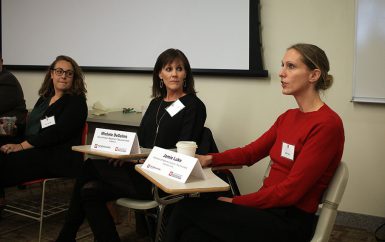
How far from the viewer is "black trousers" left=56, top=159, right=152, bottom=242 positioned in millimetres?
2184

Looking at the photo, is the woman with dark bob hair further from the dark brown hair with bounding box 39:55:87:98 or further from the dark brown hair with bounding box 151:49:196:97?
the dark brown hair with bounding box 39:55:87:98

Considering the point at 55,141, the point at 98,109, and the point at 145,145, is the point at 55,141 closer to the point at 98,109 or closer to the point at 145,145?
the point at 145,145

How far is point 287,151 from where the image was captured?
1.73 meters

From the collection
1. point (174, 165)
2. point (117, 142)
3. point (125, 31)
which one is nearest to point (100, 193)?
point (117, 142)

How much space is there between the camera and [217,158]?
2025 millimetres

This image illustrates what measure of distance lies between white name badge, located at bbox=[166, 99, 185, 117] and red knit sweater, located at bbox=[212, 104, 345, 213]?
0.84 m

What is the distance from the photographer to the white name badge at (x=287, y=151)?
170cm

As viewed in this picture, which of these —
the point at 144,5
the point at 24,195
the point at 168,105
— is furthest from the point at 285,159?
the point at 24,195

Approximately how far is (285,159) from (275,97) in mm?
1521

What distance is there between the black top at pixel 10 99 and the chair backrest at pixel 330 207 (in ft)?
A: 8.21

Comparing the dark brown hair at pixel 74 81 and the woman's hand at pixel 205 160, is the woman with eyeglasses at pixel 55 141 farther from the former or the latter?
the woman's hand at pixel 205 160

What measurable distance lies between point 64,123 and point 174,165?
142cm

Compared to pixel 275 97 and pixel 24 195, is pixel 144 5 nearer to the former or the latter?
pixel 275 97

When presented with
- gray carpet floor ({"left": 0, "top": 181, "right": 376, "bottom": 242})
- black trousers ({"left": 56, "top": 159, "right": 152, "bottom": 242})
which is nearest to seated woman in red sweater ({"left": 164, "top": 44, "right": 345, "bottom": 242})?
black trousers ({"left": 56, "top": 159, "right": 152, "bottom": 242})
